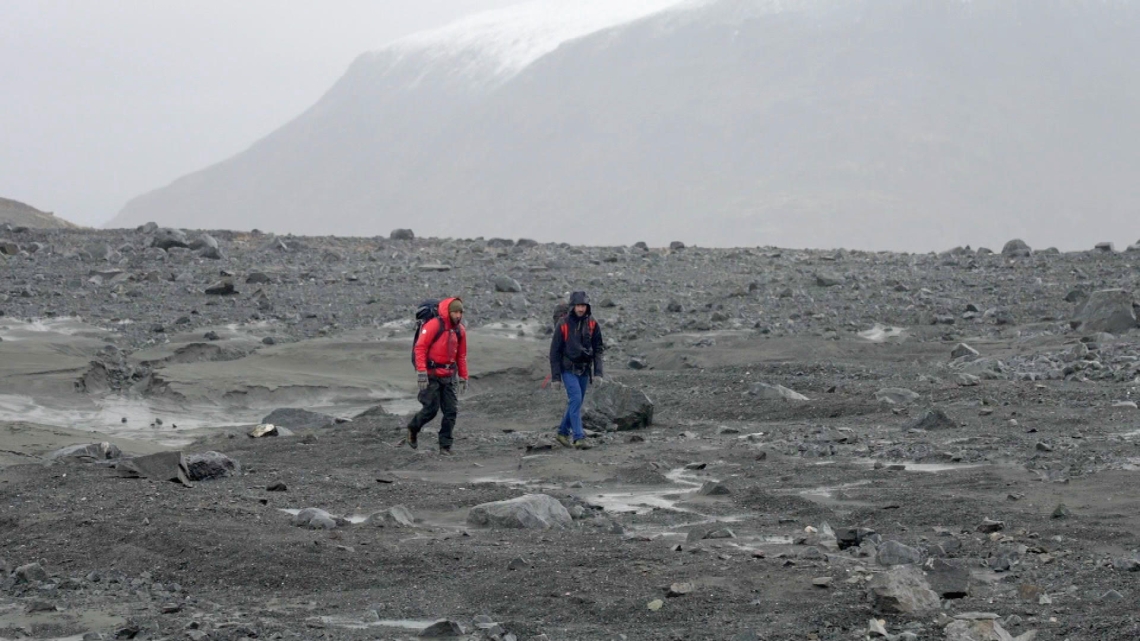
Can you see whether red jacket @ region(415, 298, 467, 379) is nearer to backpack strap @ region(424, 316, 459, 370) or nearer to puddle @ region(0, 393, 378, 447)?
backpack strap @ region(424, 316, 459, 370)

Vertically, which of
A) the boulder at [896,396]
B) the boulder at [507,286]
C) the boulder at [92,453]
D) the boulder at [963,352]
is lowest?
the boulder at [92,453]

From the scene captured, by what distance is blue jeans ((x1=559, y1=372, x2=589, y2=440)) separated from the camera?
49.8 ft

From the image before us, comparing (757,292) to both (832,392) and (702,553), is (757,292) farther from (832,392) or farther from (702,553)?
(702,553)

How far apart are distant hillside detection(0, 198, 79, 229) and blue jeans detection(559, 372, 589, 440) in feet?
84.5

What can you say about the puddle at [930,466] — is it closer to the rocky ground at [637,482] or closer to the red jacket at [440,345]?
the rocky ground at [637,482]

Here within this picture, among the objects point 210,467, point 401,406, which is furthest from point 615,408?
point 210,467

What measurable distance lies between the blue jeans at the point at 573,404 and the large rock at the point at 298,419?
3.26 metres

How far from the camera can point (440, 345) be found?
14680 mm

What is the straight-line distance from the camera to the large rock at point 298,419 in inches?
672

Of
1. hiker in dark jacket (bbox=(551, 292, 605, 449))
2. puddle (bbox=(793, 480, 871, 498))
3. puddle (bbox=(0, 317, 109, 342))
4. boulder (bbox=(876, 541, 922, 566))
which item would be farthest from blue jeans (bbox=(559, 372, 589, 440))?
puddle (bbox=(0, 317, 109, 342))

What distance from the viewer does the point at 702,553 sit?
902cm

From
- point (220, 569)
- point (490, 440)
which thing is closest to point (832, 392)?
point (490, 440)

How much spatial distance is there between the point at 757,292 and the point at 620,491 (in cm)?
1545

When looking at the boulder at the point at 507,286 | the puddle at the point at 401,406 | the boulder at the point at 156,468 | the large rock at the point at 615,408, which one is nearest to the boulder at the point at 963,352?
the large rock at the point at 615,408
